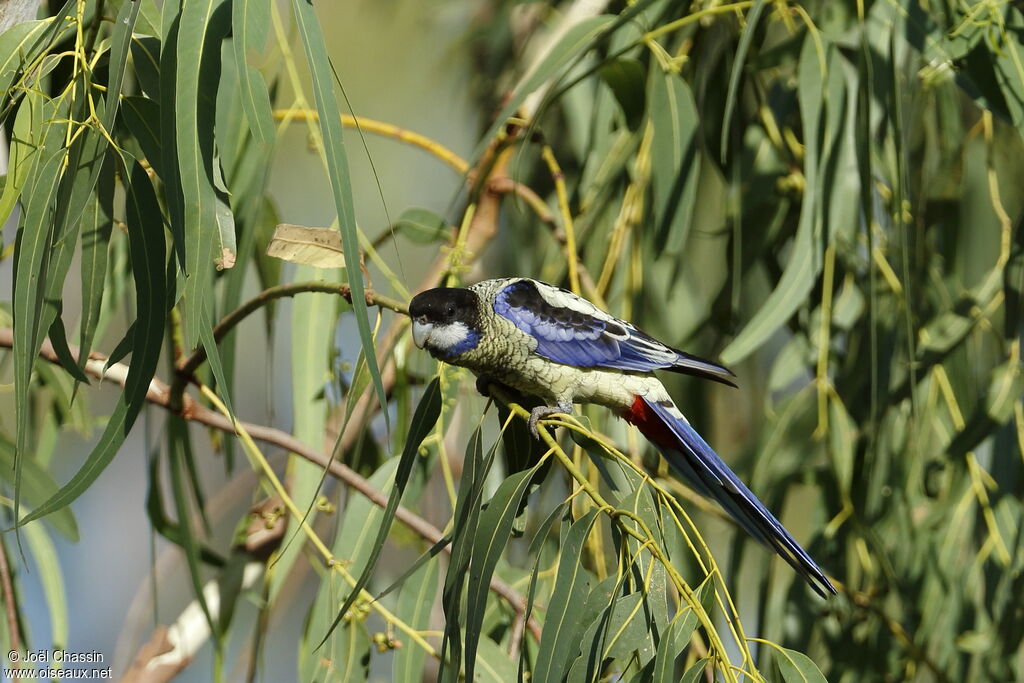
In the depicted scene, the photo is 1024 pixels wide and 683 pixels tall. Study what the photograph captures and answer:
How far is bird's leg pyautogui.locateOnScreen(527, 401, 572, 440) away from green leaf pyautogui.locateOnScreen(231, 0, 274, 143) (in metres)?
0.50

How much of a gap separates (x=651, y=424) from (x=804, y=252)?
418 millimetres

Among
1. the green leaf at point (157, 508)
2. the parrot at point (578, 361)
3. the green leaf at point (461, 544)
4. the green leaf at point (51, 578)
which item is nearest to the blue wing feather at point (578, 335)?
the parrot at point (578, 361)

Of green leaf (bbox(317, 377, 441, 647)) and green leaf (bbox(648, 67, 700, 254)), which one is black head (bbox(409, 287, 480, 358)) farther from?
green leaf (bbox(648, 67, 700, 254))

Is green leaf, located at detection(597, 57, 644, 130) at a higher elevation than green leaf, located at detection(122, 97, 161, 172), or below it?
higher

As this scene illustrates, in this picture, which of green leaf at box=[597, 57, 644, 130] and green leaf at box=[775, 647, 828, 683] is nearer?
green leaf at box=[775, 647, 828, 683]

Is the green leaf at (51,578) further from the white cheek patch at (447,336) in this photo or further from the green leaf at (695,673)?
the green leaf at (695,673)

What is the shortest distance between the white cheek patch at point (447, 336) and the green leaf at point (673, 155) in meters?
0.54

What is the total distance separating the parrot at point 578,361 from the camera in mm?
1532

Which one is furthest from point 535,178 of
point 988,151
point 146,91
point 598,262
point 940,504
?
point 146,91

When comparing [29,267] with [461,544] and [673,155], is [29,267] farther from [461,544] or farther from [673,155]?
[673,155]

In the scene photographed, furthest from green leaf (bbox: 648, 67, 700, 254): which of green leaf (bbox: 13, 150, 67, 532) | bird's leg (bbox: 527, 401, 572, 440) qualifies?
green leaf (bbox: 13, 150, 67, 532)

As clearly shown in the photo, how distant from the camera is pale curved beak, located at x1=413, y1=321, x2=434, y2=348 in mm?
1487

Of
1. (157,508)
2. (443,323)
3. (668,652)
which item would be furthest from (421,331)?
(157,508)

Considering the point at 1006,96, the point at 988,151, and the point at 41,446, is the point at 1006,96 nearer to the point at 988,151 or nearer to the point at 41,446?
the point at 988,151
